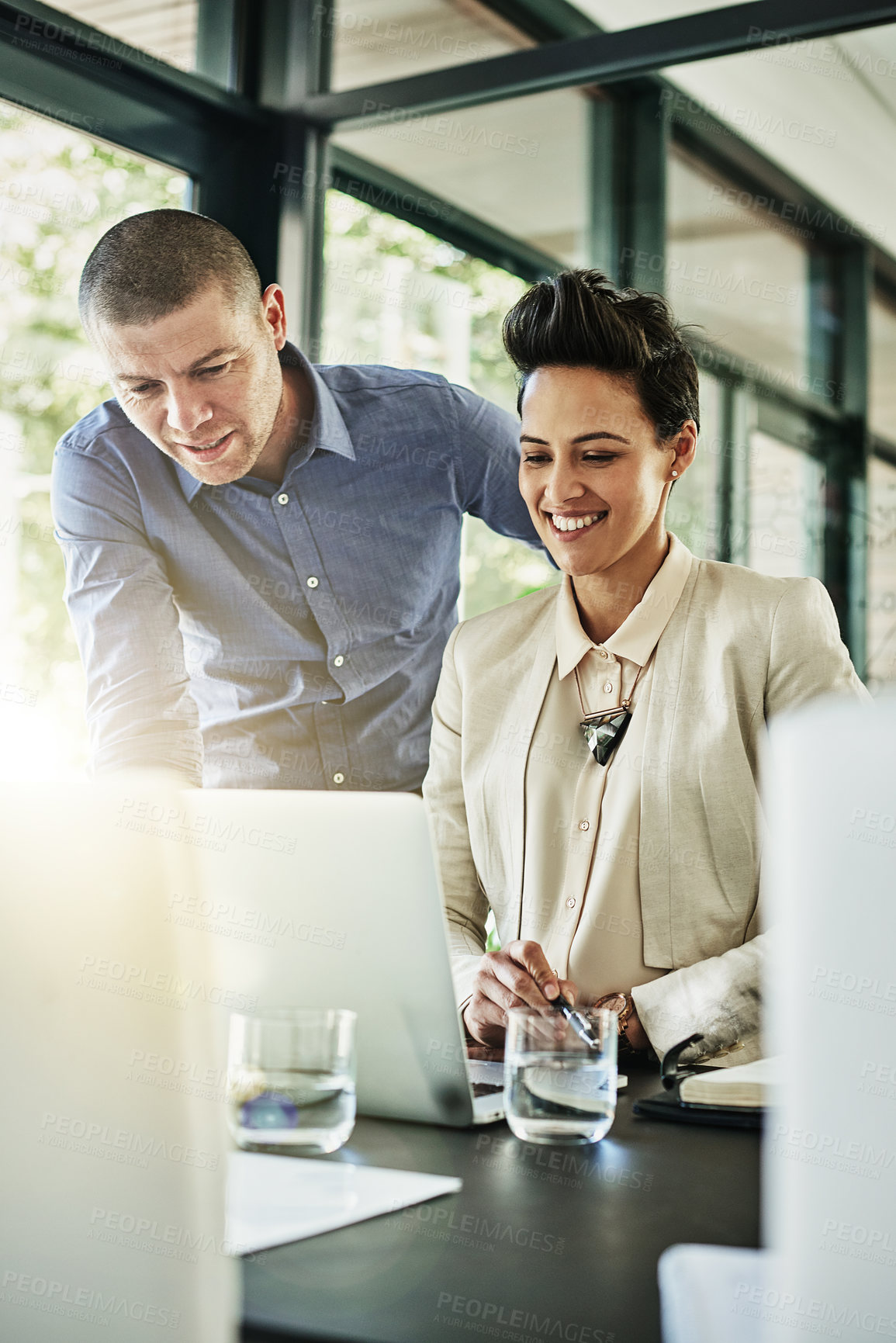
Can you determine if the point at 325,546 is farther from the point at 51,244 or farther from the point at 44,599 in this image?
the point at 51,244

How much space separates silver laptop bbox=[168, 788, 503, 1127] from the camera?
97 centimetres

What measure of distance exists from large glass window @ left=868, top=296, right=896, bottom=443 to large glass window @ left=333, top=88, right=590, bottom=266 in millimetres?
1185

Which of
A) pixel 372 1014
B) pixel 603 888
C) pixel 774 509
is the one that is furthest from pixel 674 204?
pixel 372 1014

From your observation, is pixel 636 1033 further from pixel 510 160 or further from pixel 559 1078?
pixel 510 160

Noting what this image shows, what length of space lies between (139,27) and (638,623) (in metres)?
1.82

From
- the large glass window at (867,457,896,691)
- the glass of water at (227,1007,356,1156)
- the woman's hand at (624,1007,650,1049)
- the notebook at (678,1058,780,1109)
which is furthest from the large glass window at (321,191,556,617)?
the glass of water at (227,1007,356,1156)

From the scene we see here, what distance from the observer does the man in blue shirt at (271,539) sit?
224 cm

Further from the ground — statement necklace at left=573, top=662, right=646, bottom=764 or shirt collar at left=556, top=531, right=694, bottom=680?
shirt collar at left=556, top=531, right=694, bottom=680

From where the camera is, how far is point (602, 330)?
1.72 m

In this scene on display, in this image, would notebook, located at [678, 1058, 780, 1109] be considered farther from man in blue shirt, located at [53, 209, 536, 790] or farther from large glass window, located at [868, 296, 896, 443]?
large glass window, located at [868, 296, 896, 443]

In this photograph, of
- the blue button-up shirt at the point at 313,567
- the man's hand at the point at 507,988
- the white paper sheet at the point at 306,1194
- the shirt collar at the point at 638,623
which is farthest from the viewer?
the blue button-up shirt at the point at 313,567

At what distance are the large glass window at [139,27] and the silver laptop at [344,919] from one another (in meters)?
1.94

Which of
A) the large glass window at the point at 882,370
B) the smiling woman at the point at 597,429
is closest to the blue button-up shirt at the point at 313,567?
the smiling woman at the point at 597,429

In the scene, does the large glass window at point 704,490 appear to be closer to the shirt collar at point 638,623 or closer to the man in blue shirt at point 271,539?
the man in blue shirt at point 271,539
